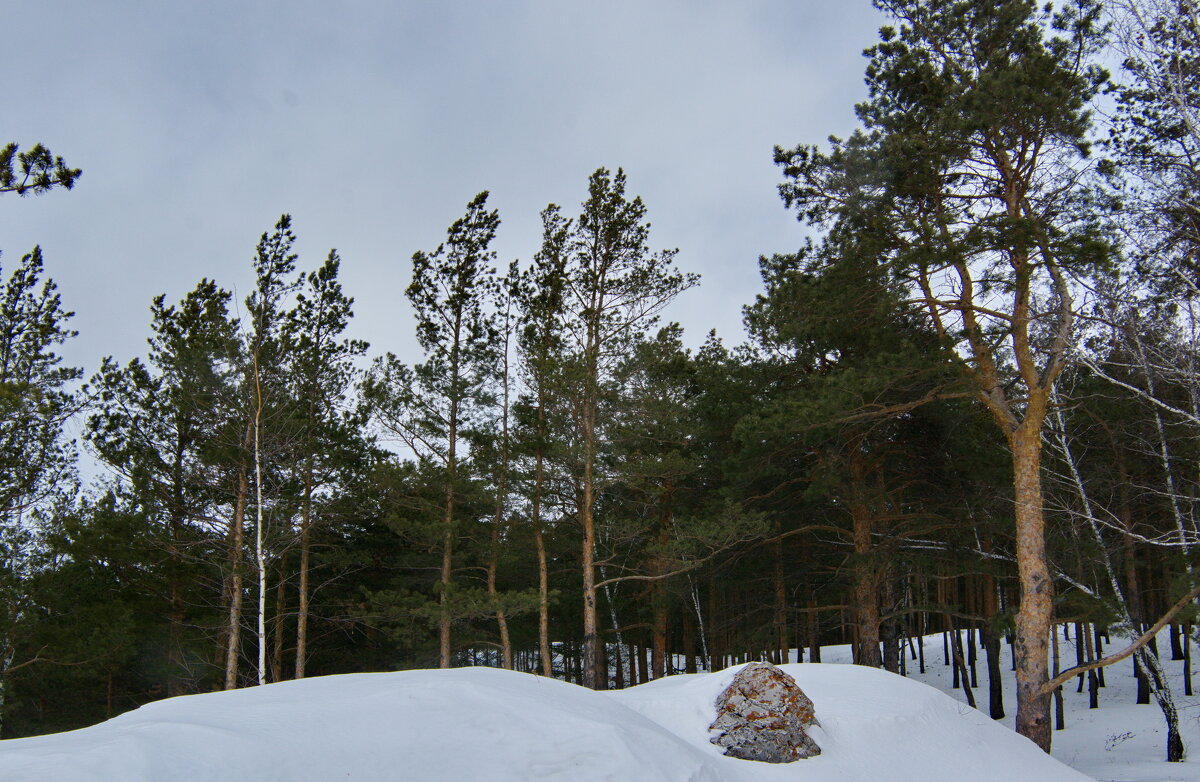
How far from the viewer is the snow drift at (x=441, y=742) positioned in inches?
149

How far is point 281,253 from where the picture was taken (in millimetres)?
16625

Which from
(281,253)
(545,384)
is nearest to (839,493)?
(545,384)

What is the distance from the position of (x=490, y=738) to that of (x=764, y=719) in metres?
3.77

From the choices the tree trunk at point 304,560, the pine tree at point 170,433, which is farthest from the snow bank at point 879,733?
the pine tree at point 170,433

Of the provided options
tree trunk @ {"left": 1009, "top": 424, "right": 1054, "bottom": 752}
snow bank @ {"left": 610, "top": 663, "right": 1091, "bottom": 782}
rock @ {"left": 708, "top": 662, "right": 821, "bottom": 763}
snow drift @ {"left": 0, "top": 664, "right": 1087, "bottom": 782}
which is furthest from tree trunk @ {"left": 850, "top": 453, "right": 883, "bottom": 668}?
rock @ {"left": 708, "top": 662, "right": 821, "bottom": 763}

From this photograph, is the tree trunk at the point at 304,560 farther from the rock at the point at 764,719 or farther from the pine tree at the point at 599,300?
the rock at the point at 764,719

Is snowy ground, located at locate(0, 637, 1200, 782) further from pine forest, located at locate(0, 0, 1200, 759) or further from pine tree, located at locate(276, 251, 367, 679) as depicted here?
pine tree, located at locate(276, 251, 367, 679)

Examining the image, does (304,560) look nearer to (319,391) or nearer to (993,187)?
(319,391)

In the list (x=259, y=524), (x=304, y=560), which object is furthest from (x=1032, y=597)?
(x=304, y=560)

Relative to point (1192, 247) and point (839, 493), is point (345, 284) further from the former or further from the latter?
point (1192, 247)

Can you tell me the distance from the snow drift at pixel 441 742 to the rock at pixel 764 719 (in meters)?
0.16

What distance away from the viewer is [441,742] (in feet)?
→ 15.3

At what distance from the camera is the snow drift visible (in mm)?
3795

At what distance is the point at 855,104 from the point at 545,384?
331 inches
